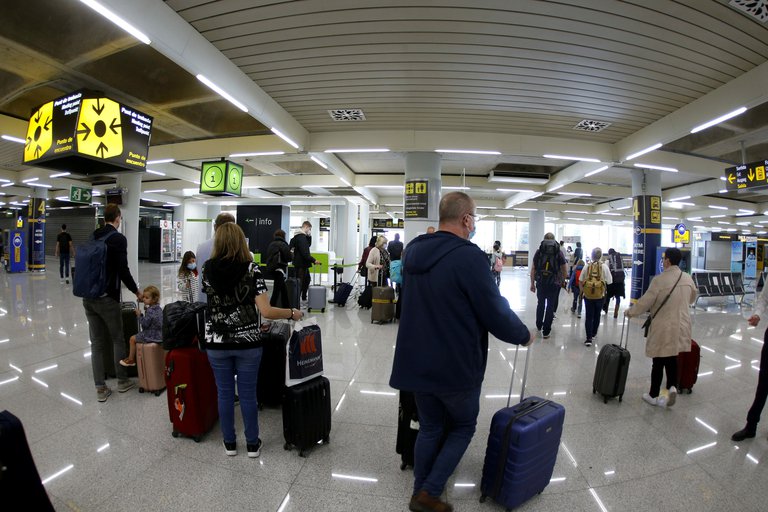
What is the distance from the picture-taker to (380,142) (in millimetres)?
7082

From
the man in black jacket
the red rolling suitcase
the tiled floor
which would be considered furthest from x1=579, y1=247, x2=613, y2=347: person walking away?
the red rolling suitcase

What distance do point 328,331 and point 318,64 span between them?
3990 millimetres

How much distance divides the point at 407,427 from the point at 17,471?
189 centimetres

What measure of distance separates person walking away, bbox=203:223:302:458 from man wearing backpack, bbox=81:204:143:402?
1.54 m

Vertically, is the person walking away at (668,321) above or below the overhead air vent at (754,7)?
below

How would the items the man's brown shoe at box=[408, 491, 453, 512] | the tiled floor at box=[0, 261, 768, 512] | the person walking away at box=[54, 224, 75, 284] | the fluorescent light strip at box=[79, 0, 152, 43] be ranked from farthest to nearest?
the person walking away at box=[54, 224, 75, 284] → the fluorescent light strip at box=[79, 0, 152, 43] → the tiled floor at box=[0, 261, 768, 512] → the man's brown shoe at box=[408, 491, 453, 512]

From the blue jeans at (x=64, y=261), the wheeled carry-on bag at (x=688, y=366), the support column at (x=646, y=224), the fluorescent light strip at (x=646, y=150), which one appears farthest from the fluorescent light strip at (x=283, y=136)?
the blue jeans at (x=64, y=261)

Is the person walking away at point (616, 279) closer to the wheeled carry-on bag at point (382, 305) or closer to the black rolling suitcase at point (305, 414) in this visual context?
the wheeled carry-on bag at point (382, 305)

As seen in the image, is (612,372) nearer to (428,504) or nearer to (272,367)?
(428,504)

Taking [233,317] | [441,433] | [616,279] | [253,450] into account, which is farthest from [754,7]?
[616,279]

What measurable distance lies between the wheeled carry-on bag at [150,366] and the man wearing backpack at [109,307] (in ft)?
0.74

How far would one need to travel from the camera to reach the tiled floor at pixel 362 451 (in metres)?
2.09

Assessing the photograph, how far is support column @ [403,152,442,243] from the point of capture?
774cm

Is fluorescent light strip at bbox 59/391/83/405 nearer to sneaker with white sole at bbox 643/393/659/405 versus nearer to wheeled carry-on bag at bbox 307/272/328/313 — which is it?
wheeled carry-on bag at bbox 307/272/328/313
